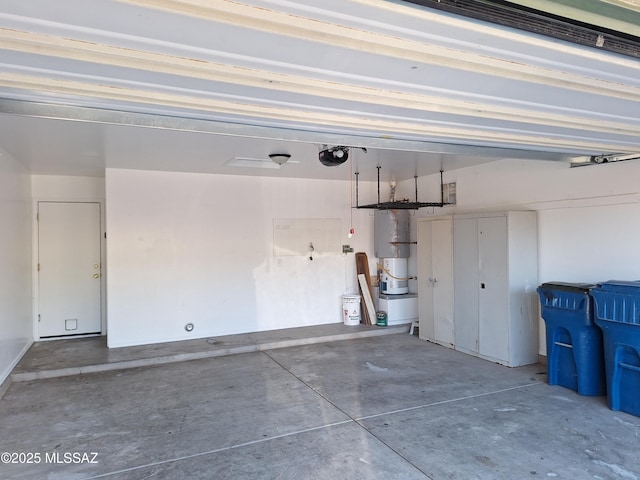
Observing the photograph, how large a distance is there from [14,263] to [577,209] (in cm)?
695

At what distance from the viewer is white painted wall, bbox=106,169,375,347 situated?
640 cm

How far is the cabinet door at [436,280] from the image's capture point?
632 centimetres

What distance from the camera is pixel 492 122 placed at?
2963mm

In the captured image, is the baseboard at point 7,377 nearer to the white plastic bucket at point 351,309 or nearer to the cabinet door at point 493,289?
the white plastic bucket at point 351,309

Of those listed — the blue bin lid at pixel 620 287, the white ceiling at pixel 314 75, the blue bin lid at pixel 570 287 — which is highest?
the white ceiling at pixel 314 75

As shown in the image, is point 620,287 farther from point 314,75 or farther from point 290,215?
point 290,215

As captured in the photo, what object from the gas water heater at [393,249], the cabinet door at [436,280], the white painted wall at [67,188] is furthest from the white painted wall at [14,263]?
the cabinet door at [436,280]

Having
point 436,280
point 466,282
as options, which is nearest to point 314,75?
point 466,282

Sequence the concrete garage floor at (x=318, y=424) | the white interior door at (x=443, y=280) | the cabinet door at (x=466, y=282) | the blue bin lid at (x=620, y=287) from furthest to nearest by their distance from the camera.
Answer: the white interior door at (x=443, y=280)
the cabinet door at (x=466, y=282)
the blue bin lid at (x=620, y=287)
the concrete garage floor at (x=318, y=424)

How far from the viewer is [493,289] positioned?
555 cm

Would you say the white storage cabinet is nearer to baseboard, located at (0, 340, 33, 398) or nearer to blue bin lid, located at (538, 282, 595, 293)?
blue bin lid, located at (538, 282, 595, 293)

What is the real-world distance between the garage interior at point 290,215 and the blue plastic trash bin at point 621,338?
22 cm

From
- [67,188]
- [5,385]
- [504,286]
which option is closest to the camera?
[5,385]

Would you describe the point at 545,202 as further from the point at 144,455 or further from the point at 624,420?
the point at 144,455
